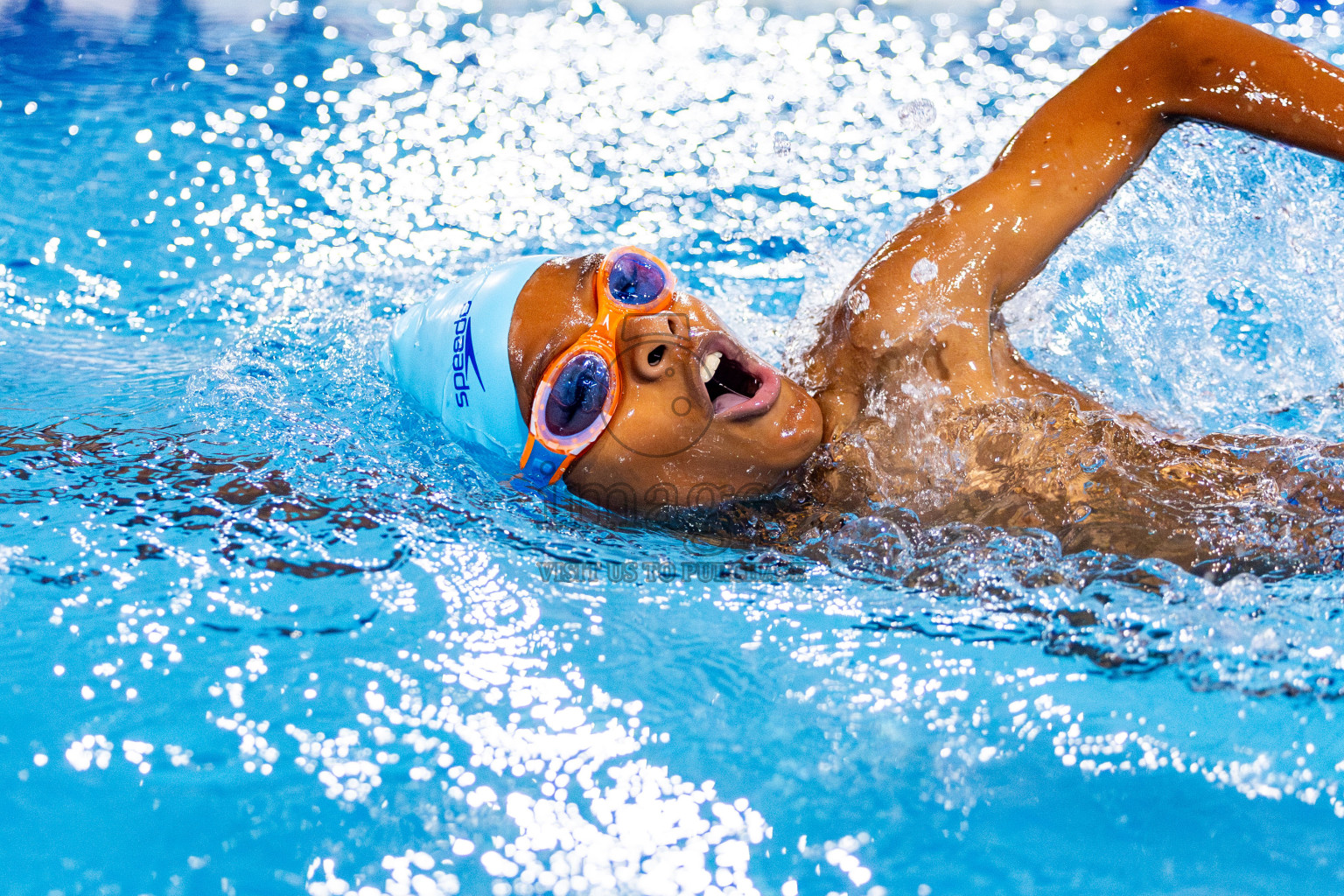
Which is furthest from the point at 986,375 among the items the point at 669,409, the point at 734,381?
the point at 669,409

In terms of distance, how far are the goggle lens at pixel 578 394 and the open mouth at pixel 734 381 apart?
21 cm

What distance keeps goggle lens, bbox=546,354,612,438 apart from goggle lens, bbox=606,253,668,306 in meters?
0.16

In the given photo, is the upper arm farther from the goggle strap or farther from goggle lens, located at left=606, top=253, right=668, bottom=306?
the goggle strap

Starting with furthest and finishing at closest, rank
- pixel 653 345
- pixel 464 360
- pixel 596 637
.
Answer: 1. pixel 464 360
2. pixel 653 345
3. pixel 596 637

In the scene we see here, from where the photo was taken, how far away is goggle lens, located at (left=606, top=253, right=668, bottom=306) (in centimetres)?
211

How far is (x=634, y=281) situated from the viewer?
6.97 feet

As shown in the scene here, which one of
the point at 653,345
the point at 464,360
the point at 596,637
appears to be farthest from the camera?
the point at 464,360

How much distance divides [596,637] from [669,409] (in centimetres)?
48

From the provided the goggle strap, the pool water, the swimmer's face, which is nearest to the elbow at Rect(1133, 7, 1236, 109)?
the pool water

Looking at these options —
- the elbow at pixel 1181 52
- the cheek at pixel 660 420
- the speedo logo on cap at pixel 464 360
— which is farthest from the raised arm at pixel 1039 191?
the speedo logo on cap at pixel 464 360

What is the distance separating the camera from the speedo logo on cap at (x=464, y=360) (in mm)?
2178

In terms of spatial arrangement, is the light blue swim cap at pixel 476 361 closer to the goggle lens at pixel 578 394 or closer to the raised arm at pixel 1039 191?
the goggle lens at pixel 578 394

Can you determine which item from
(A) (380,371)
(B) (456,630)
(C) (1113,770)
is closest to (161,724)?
(B) (456,630)

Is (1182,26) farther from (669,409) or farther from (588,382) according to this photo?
(588,382)
